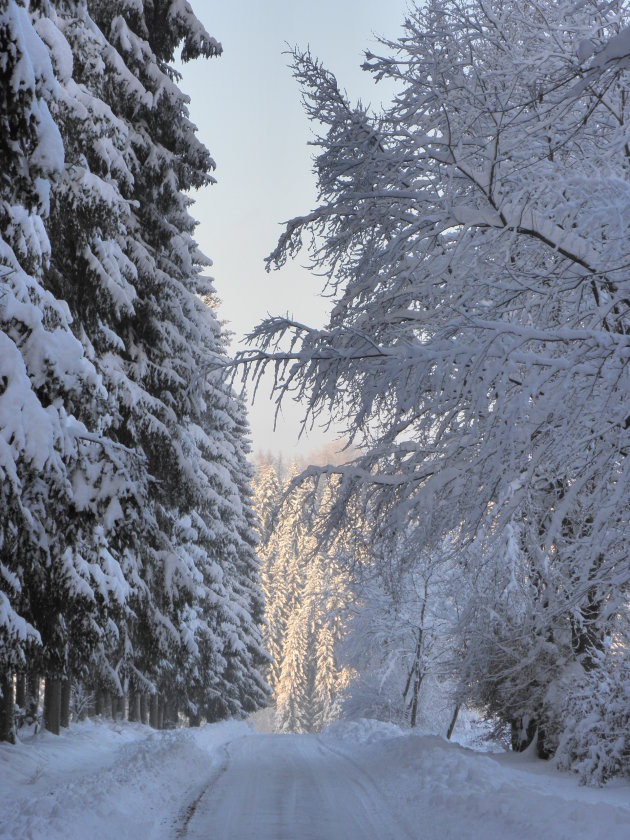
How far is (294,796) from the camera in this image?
10867 millimetres

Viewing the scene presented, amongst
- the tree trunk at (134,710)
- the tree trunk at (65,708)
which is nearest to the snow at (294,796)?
the tree trunk at (65,708)

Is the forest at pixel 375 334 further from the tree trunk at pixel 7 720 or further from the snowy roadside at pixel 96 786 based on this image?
the snowy roadside at pixel 96 786

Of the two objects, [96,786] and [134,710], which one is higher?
[96,786]

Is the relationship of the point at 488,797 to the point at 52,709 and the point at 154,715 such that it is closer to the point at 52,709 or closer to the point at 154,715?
the point at 52,709

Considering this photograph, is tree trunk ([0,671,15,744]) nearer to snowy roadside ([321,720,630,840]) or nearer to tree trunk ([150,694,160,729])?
snowy roadside ([321,720,630,840])

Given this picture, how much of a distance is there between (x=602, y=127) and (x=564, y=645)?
10.9 metres

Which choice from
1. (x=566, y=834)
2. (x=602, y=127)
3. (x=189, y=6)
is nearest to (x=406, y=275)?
(x=602, y=127)

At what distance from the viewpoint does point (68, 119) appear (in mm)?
9852

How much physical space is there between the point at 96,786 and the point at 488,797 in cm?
488

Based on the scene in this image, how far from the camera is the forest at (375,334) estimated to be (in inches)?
221

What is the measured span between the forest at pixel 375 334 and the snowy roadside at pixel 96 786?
146 cm

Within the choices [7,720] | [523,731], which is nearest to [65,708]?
[7,720]

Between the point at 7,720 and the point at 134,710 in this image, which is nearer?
the point at 7,720

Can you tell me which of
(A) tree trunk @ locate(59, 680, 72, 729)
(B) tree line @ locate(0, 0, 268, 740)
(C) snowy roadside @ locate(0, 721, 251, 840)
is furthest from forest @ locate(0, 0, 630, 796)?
(A) tree trunk @ locate(59, 680, 72, 729)
